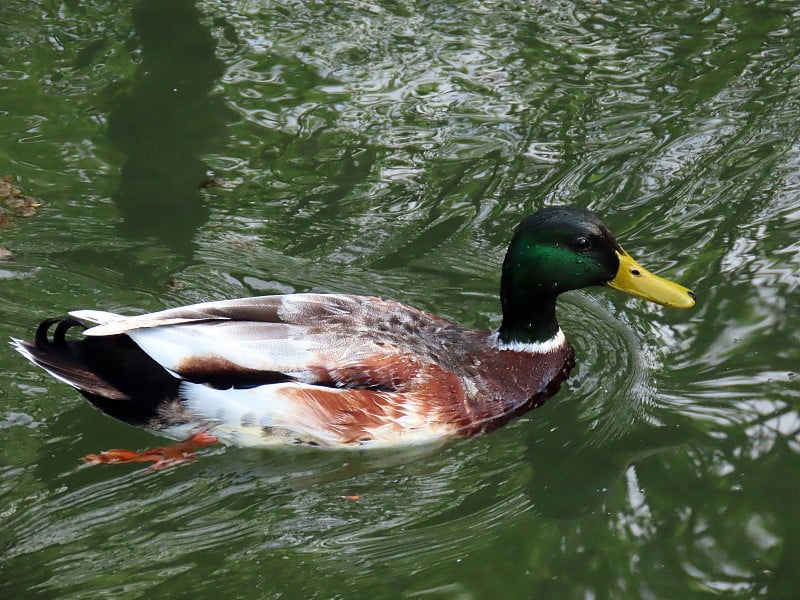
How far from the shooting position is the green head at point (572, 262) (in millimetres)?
5758

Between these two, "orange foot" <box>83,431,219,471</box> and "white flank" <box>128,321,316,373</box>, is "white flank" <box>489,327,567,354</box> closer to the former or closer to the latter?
"white flank" <box>128,321,316,373</box>

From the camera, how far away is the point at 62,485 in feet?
17.4

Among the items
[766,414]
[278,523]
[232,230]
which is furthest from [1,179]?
[766,414]

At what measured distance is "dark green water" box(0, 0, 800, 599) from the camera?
4.87m

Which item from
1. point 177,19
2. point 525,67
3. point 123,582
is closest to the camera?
point 123,582

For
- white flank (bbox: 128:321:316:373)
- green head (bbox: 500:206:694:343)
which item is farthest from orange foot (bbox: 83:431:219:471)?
green head (bbox: 500:206:694:343)

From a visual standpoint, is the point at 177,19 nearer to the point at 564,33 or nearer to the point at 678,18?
A: the point at 564,33

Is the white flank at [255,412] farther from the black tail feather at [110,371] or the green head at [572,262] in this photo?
the green head at [572,262]

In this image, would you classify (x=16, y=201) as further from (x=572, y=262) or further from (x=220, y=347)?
(x=572, y=262)

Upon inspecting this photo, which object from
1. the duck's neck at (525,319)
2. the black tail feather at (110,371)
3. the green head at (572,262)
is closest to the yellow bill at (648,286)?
the green head at (572,262)

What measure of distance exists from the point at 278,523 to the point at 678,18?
21.1 feet

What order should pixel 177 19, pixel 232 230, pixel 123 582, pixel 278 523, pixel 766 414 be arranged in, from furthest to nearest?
pixel 177 19 < pixel 232 230 < pixel 766 414 < pixel 278 523 < pixel 123 582

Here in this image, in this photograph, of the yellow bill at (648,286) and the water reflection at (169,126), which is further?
the water reflection at (169,126)

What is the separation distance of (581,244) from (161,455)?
2.43m
